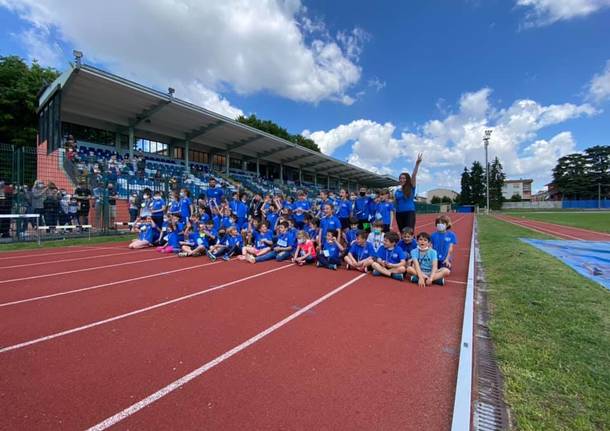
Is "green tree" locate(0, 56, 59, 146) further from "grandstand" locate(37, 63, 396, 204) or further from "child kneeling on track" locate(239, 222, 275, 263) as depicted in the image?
"child kneeling on track" locate(239, 222, 275, 263)

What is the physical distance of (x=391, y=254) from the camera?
6.43 m

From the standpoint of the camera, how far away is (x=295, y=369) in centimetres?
272

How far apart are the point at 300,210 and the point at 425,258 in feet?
14.4

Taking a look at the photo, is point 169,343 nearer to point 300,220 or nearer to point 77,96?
point 300,220

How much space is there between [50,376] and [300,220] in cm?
722

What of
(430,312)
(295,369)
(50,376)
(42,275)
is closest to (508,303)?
(430,312)

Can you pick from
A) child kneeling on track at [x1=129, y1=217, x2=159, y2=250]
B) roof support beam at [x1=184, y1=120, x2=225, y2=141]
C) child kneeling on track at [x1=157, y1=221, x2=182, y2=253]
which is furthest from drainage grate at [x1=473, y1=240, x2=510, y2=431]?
roof support beam at [x1=184, y1=120, x2=225, y2=141]

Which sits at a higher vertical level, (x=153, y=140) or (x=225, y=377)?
(x=153, y=140)

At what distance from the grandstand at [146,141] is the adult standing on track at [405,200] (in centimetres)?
1293

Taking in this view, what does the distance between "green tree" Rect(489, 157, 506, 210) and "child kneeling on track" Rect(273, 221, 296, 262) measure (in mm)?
76965

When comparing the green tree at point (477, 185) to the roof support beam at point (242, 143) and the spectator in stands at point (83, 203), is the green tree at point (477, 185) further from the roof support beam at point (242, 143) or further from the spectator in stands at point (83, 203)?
the spectator in stands at point (83, 203)

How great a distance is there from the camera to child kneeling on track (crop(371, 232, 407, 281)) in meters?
6.09

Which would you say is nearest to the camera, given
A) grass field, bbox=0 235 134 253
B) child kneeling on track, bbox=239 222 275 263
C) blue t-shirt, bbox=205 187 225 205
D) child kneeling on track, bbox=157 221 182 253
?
child kneeling on track, bbox=239 222 275 263

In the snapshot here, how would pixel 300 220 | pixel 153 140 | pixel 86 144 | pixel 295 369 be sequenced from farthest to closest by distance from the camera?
pixel 153 140, pixel 86 144, pixel 300 220, pixel 295 369
